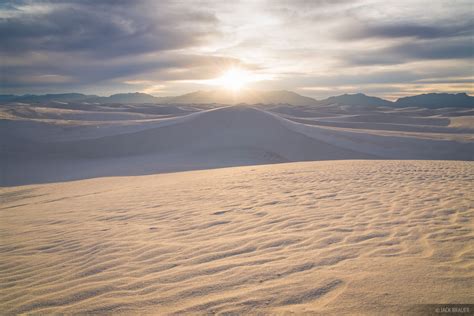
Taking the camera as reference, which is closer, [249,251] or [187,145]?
[249,251]

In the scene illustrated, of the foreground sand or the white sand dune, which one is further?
the white sand dune

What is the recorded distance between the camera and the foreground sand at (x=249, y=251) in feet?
11.2

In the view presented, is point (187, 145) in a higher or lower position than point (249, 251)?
higher

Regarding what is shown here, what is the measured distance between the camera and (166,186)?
11008 mm

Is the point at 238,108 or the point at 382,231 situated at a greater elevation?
the point at 238,108

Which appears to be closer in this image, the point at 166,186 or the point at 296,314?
the point at 296,314

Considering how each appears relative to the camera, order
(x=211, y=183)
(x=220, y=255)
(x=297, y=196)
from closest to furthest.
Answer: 1. (x=220, y=255)
2. (x=297, y=196)
3. (x=211, y=183)

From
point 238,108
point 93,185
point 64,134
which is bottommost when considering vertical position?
point 93,185

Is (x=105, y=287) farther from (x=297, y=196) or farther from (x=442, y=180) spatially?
(x=442, y=180)

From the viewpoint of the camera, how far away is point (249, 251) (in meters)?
4.66

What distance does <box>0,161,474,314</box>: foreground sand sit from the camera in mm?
3402

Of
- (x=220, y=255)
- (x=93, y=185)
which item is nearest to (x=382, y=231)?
(x=220, y=255)

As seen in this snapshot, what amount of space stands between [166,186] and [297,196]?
4.85m

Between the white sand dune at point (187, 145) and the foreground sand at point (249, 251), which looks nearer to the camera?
the foreground sand at point (249, 251)
